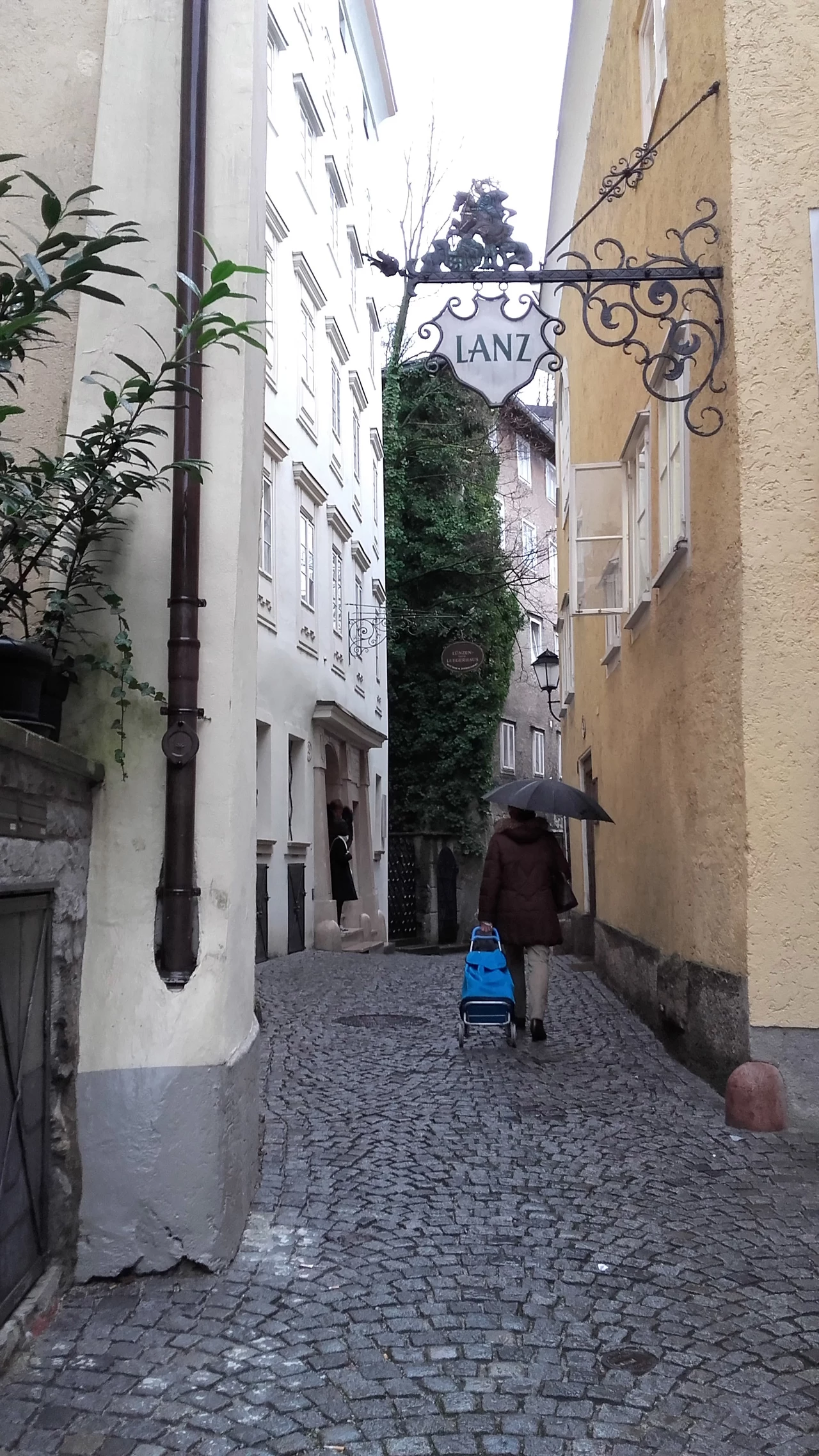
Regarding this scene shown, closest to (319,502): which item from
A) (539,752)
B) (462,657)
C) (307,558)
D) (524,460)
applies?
(307,558)

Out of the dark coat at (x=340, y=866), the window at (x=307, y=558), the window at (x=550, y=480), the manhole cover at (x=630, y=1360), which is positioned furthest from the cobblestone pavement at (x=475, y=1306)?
the window at (x=550, y=480)

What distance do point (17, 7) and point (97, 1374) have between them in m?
5.08

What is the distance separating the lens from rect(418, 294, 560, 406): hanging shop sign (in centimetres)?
673

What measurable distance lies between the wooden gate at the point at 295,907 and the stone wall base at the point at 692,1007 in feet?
21.5

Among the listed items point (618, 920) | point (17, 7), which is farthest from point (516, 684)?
point (17, 7)

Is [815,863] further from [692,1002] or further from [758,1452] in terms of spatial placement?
[758,1452]

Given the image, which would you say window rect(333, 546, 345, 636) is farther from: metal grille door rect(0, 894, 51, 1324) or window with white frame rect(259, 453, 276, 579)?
metal grille door rect(0, 894, 51, 1324)

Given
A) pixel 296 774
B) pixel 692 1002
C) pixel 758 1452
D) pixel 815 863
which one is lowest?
pixel 758 1452

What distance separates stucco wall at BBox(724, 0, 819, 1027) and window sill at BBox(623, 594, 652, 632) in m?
2.52

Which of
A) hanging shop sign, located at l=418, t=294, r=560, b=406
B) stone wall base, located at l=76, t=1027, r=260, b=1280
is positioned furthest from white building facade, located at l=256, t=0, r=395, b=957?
stone wall base, located at l=76, t=1027, r=260, b=1280

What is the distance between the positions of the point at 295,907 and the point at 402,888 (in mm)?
9436

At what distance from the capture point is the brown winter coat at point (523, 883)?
27.6 ft

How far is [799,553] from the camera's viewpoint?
624 centimetres

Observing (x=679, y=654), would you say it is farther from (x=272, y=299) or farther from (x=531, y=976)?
(x=272, y=299)
